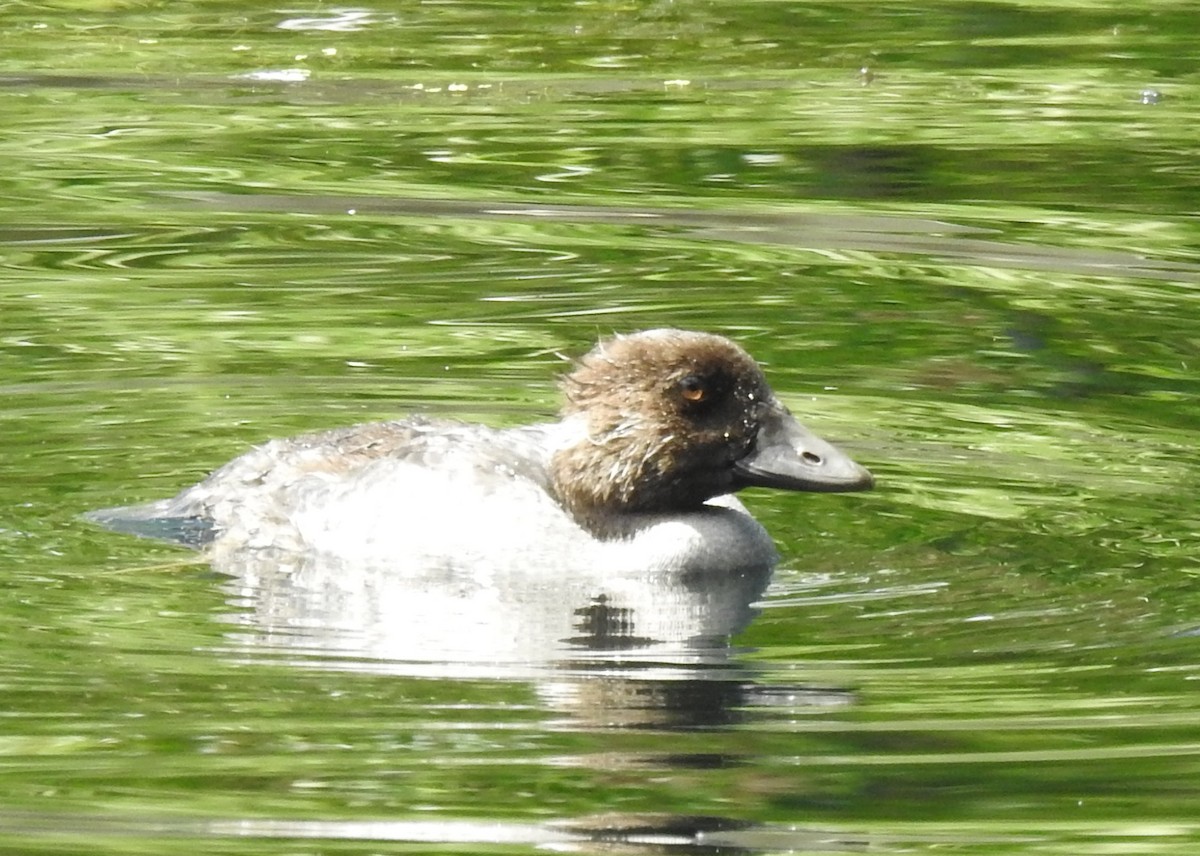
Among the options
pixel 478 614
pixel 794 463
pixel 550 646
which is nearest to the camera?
pixel 550 646

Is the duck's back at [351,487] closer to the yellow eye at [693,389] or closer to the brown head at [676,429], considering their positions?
the brown head at [676,429]

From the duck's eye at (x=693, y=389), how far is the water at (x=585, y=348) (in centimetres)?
59

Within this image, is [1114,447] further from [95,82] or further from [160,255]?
[95,82]

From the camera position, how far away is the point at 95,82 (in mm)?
15125

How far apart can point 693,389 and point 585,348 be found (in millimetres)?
2400

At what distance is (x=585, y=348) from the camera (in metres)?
10.4

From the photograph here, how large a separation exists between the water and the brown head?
350 millimetres

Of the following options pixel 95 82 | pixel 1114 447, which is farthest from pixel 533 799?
pixel 95 82

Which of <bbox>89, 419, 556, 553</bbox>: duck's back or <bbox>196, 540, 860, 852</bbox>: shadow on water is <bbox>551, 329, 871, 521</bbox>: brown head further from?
<bbox>196, 540, 860, 852</bbox>: shadow on water

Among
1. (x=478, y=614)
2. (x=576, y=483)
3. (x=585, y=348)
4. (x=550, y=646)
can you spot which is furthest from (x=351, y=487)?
(x=585, y=348)

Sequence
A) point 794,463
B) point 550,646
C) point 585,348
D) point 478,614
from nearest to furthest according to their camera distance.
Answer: point 550,646
point 478,614
point 794,463
point 585,348

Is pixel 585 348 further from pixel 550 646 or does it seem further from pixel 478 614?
pixel 550 646

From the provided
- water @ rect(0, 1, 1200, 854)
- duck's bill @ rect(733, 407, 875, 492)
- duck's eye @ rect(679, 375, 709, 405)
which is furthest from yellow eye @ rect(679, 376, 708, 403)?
water @ rect(0, 1, 1200, 854)

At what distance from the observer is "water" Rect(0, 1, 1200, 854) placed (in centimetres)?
580
